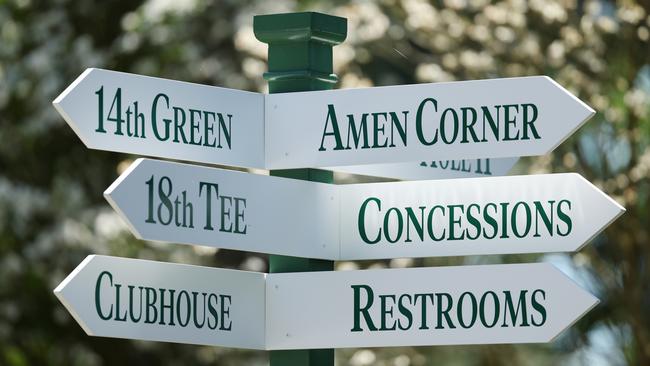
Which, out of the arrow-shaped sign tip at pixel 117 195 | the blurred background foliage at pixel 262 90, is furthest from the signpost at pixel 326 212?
the blurred background foliage at pixel 262 90

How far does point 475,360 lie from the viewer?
29.1ft

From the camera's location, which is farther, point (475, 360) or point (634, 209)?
point (475, 360)

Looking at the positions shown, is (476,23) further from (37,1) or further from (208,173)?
(208,173)

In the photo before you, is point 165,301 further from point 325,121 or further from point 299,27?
point 299,27

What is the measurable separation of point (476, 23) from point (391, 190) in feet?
16.2

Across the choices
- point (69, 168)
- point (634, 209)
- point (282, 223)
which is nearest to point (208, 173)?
point (282, 223)

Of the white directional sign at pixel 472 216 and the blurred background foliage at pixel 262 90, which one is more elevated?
the blurred background foliage at pixel 262 90

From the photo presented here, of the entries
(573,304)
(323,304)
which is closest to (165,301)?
(323,304)

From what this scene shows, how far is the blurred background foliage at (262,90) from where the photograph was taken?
25.7 feet

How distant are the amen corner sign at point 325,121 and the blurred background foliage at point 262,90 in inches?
165

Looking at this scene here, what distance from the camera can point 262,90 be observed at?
8.54 meters

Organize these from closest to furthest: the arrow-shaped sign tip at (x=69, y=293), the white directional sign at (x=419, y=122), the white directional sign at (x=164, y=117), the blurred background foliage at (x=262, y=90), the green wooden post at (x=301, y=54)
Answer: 1. the arrow-shaped sign tip at (x=69, y=293)
2. the white directional sign at (x=164, y=117)
3. the white directional sign at (x=419, y=122)
4. the green wooden post at (x=301, y=54)
5. the blurred background foliage at (x=262, y=90)

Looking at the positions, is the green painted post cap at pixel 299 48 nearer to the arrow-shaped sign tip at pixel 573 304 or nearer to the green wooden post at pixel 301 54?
the green wooden post at pixel 301 54

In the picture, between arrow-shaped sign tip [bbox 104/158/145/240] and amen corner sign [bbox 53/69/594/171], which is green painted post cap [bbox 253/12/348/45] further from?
arrow-shaped sign tip [bbox 104/158/145/240]
